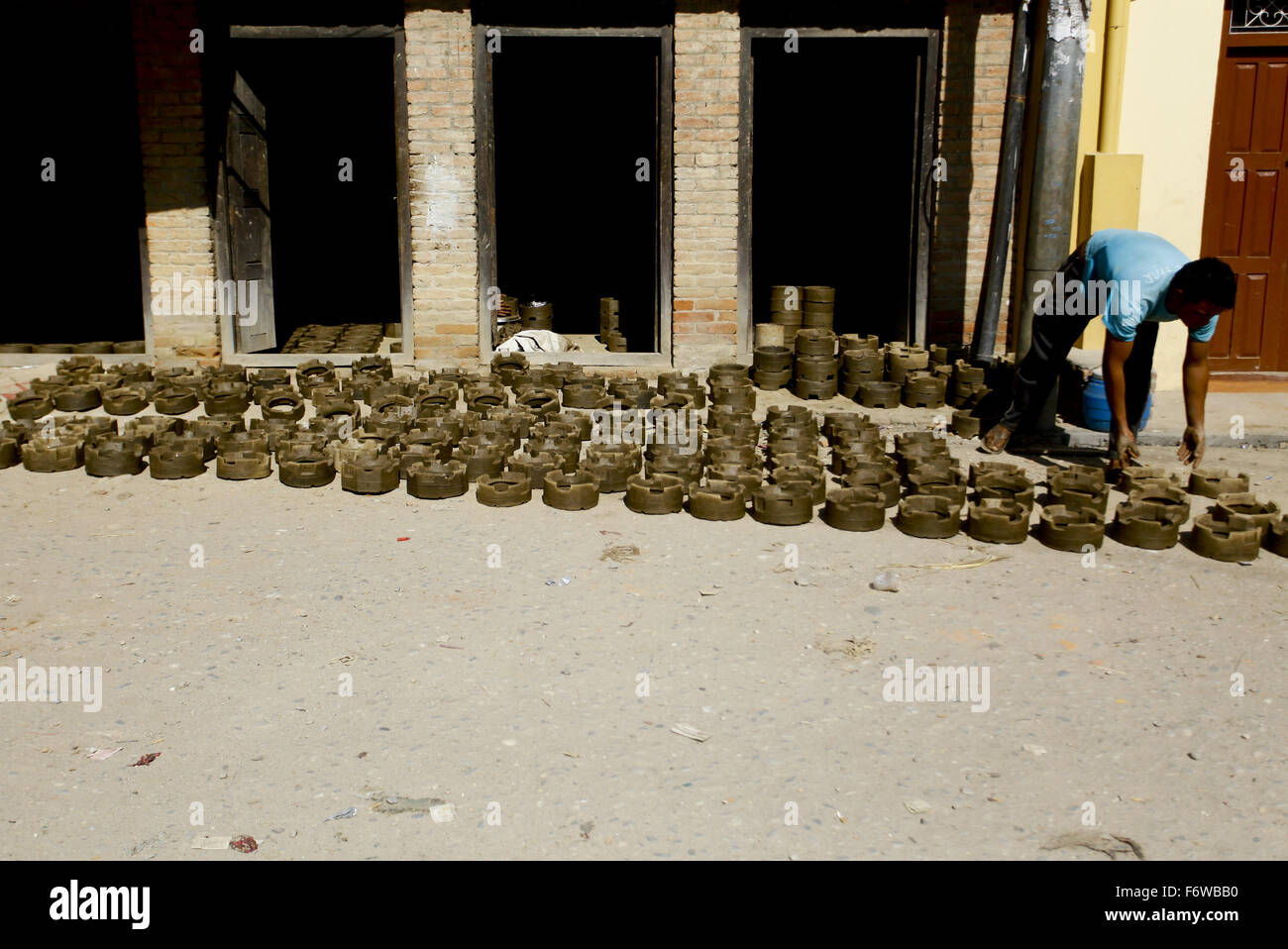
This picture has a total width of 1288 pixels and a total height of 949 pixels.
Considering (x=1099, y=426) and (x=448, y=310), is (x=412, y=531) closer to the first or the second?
(x=448, y=310)

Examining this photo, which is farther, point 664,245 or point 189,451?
point 664,245

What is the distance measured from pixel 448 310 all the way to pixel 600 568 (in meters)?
5.54

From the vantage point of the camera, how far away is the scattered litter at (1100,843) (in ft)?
14.1

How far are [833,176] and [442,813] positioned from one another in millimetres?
14651

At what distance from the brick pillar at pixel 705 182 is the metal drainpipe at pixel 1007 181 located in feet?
7.67

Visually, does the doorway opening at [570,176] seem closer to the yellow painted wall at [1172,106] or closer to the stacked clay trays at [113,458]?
the yellow painted wall at [1172,106]

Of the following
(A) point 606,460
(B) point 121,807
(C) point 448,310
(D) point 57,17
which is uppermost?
(D) point 57,17

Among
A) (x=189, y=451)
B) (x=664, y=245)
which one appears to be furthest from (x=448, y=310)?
(x=189, y=451)

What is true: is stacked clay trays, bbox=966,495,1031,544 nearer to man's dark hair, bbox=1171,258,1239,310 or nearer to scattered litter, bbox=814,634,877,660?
man's dark hair, bbox=1171,258,1239,310

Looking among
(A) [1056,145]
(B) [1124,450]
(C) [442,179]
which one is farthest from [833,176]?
(B) [1124,450]

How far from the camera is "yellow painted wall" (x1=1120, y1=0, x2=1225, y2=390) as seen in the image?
1066 centimetres

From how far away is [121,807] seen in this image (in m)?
4.47

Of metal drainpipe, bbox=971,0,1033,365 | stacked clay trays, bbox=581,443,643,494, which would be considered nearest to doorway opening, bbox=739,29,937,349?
metal drainpipe, bbox=971,0,1033,365

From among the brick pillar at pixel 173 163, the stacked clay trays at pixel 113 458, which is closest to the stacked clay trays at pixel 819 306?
the brick pillar at pixel 173 163
